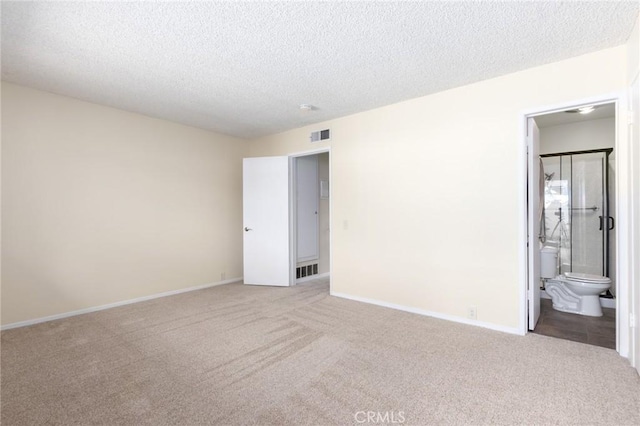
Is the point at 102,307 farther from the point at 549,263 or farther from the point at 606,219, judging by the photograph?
the point at 606,219

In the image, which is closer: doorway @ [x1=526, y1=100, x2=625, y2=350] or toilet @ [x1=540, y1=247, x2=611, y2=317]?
toilet @ [x1=540, y1=247, x2=611, y2=317]

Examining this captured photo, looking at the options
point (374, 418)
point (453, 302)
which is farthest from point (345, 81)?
point (374, 418)

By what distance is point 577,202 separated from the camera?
4.21 metres

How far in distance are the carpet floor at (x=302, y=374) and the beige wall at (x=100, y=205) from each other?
1.83ft

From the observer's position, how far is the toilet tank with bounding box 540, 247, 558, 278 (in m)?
3.95

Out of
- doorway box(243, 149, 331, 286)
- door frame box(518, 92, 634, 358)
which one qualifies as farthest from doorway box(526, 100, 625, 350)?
doorway box(243, 149, 331, 286)

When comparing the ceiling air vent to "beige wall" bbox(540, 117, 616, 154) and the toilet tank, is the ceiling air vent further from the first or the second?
the toilet tank

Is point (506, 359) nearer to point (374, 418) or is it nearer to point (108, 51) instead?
point (374, 418)

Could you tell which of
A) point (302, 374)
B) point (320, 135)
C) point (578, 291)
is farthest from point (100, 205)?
point (578, 291)

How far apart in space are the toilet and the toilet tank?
0.21ft

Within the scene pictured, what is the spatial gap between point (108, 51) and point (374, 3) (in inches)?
82.7

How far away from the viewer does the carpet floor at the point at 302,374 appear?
1.75 m

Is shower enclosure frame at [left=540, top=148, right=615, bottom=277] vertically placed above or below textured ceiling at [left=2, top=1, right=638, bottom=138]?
below

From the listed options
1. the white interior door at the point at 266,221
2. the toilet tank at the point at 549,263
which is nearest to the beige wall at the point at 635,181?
the toilet tank at the point at 549,263
